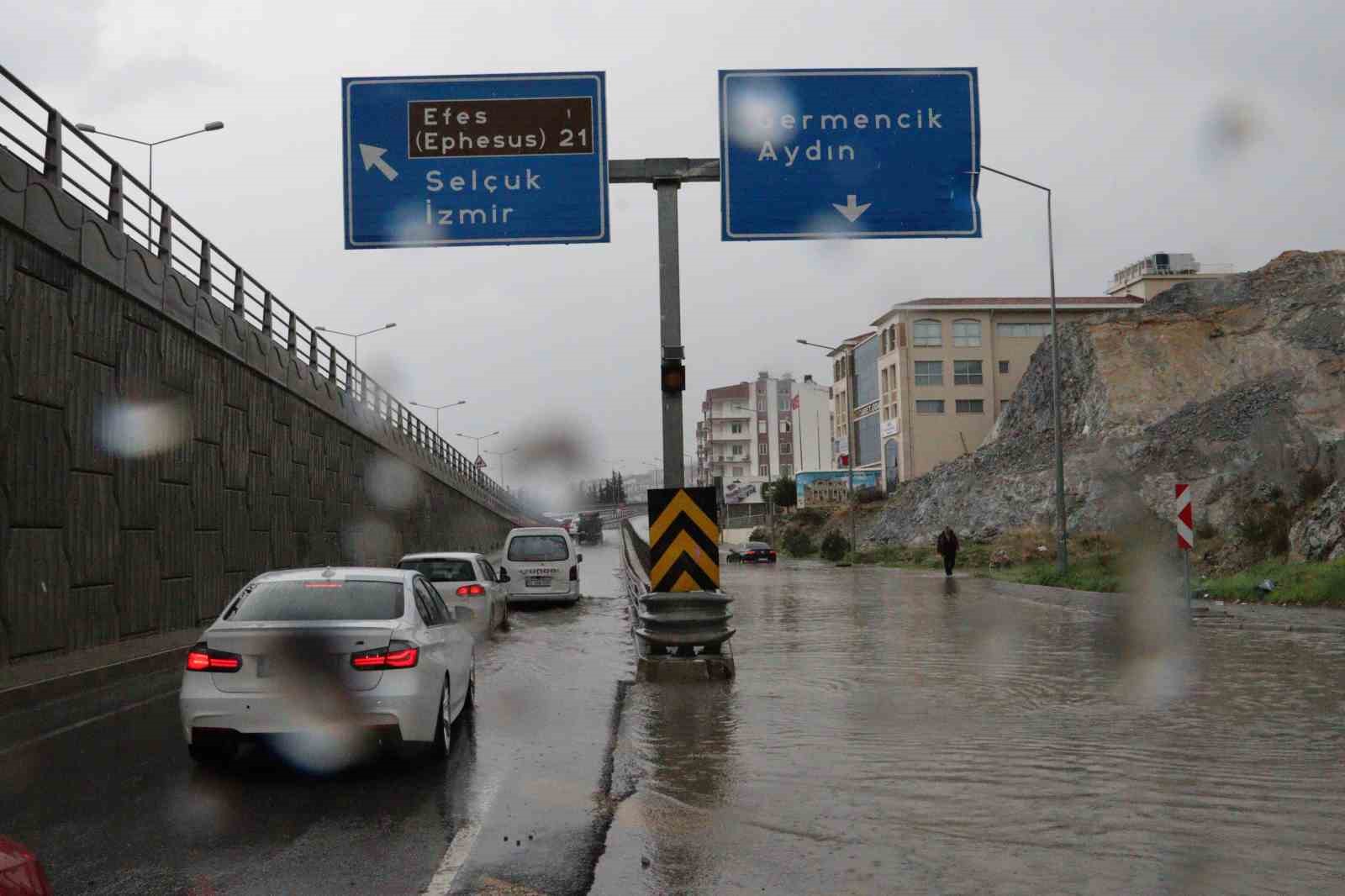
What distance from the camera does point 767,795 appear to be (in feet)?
25.8

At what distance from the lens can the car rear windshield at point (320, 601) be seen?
8.85 meters

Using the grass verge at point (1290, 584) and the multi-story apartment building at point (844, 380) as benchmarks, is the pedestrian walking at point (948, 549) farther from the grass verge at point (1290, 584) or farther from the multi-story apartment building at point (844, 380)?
the multi-story apartment building at point (844, 380)

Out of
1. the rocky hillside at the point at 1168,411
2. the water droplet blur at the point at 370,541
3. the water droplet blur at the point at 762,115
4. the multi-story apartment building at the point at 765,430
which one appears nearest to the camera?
the water droplet blur at the point at 762,115

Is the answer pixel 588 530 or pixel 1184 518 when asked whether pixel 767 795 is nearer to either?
pixel 1184 518

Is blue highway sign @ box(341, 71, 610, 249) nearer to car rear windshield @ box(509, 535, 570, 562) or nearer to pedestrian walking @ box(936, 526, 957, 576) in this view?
car rear windshield @ box(509, 535, 570, 562)

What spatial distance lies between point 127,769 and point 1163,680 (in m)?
9.86

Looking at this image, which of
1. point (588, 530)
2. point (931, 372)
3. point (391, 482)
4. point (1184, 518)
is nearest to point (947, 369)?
point (931, 372)

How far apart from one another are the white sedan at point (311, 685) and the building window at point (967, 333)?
8249cm

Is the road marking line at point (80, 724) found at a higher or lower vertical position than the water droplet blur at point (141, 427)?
lower

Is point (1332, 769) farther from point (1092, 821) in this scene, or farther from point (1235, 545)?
point (1235, 545)

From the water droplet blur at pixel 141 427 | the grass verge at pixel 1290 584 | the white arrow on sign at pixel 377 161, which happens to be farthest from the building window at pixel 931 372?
the white arrow on sign at pixel 377 161

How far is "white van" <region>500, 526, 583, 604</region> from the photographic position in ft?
87.4

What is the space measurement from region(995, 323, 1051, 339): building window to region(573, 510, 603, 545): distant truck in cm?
3055

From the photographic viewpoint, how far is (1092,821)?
707 centimetres
